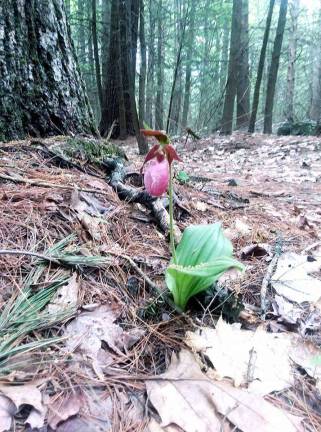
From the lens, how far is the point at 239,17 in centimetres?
875

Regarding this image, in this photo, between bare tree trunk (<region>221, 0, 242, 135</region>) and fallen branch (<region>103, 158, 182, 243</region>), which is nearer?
fallen branch (<region>103, 158, 182, 243</region>)

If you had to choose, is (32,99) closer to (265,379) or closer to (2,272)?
(2,272)

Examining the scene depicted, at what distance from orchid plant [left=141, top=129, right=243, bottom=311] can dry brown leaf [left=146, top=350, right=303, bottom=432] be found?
0.26 meters

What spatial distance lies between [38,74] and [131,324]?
6.14 ft

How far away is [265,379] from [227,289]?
1.15 feet

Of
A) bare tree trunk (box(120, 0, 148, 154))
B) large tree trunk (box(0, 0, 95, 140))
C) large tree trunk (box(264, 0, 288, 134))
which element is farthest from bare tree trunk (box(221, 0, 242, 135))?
large tree trunk (box(0, 0, 95, 140))

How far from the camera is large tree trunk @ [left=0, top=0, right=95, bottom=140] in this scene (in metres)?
2.16

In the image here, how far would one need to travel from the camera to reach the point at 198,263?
1.18 metres

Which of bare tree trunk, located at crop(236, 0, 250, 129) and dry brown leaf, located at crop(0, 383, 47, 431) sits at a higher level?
bare tree trunk, located at crop(236, 0, 250, 129)

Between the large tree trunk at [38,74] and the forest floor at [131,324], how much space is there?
1.77 ft

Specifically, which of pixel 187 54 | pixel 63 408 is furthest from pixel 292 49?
pixel 63 408

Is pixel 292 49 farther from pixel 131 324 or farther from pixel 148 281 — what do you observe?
pixel 131 324

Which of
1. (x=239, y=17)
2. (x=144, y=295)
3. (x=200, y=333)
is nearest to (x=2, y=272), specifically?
(x=144, y=295)

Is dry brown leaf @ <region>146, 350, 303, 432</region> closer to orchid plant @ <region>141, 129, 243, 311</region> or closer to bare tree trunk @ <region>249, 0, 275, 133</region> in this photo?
orchid plant @ <region>141, 129, 243, 311</region>
